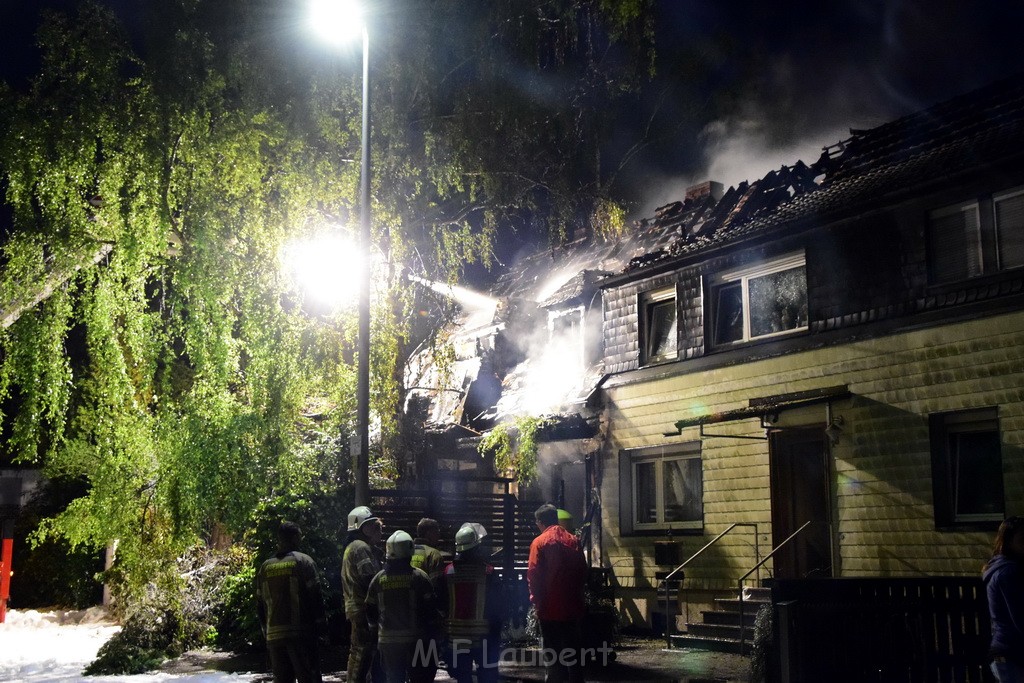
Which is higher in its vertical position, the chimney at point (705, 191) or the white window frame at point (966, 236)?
the chimney at point (705, 191)

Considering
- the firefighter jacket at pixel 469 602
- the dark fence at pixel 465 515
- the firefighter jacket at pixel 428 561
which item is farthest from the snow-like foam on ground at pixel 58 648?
the firefighter jacket at pixel 469 602

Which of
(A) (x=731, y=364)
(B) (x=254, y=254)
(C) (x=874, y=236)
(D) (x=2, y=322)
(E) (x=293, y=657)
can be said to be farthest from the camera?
(A) (x=731, y=364)

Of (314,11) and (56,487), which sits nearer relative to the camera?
(314,11)

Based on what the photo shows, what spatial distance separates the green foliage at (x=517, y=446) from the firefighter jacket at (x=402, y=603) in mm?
11395

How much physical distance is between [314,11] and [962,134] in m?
9.84

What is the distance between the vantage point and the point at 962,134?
15.6 m

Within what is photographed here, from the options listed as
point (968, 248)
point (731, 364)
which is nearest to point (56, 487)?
point (731, 364)

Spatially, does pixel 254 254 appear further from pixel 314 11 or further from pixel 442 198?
pixel 442 198

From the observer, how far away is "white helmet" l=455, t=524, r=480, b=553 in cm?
975

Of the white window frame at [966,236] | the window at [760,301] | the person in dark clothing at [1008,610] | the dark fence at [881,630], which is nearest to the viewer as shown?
the person in dark clothing at [1008,610]

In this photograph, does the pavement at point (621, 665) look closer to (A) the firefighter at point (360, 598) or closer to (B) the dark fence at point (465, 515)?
(B) the dark fence at point (465, 515)

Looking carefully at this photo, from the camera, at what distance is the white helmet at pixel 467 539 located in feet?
32.0

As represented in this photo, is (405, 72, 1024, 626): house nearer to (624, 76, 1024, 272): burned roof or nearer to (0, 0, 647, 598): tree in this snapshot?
(624, 76, 1024, 272): burned roof

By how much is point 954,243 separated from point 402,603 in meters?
9.86
